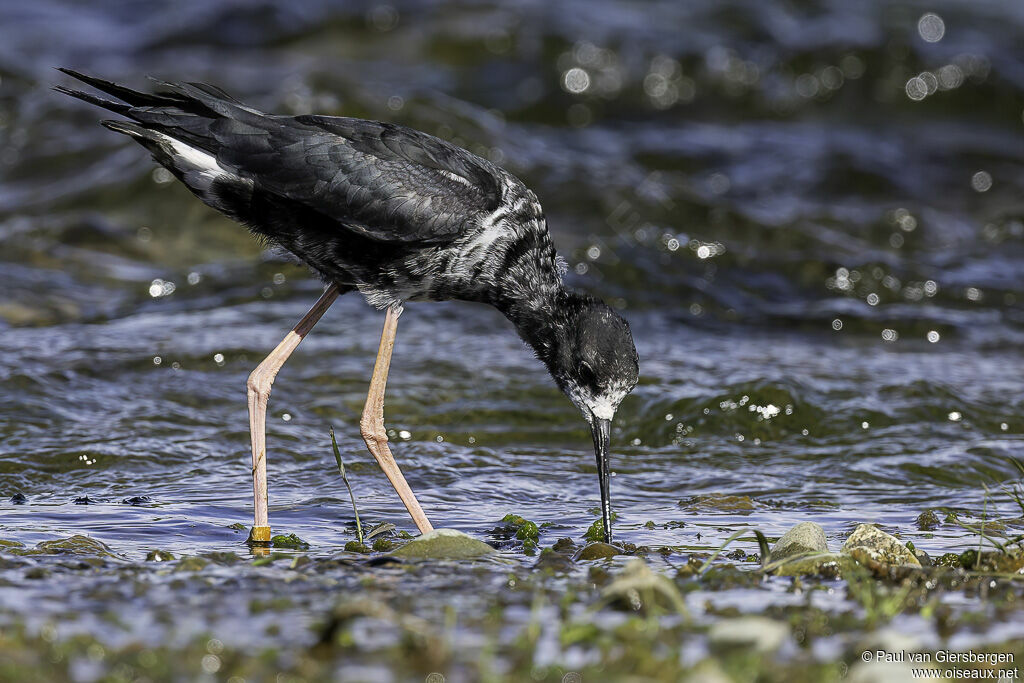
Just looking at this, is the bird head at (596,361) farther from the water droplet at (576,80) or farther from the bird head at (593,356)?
the water droplet at (576,80)

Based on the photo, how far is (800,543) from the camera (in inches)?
217

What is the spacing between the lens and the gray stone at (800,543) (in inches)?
216

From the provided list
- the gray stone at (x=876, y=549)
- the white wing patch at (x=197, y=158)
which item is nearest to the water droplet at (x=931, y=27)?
the gray stone at (x=876, y=549)

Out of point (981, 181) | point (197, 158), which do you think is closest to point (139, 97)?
point (197, 158)

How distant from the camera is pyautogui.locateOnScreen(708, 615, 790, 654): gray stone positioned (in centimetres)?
402

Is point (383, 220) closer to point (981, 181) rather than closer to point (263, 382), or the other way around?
point (263, 382)

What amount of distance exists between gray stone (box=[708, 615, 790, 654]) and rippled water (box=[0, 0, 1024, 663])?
210cm

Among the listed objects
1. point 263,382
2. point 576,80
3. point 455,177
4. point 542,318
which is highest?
point 576,80

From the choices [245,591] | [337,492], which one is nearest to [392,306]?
[337,492]

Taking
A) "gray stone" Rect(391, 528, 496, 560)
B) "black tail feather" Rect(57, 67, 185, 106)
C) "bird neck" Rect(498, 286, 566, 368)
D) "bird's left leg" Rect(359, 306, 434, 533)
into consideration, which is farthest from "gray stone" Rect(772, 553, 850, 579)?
"black tail feather" Rect(57, 67, 185, 106)

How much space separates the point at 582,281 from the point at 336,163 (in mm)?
5279

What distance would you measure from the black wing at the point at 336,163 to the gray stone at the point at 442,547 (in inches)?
68.1

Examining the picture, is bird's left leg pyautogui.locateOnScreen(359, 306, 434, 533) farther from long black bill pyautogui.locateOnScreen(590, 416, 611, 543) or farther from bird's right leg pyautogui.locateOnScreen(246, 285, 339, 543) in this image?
long black bill pyautogui.locateOnScreen(590, 416, 611, 543)

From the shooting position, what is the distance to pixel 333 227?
260 inches
